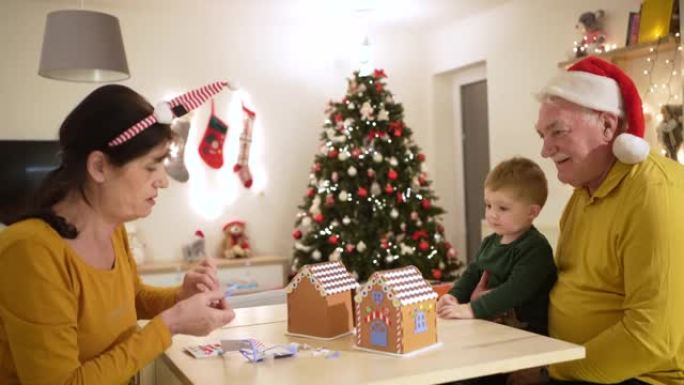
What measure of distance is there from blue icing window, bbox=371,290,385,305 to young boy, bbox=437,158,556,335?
45 cm

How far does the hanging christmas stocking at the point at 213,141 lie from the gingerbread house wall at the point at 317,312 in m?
3.95

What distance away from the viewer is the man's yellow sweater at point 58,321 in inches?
52.3

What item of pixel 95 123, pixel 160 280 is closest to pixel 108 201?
pixel 95 123

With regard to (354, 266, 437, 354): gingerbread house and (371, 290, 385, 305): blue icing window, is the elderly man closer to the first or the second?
(354, 266, 437, 354): gingerbread house

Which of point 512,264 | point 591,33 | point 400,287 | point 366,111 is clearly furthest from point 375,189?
point 400,287

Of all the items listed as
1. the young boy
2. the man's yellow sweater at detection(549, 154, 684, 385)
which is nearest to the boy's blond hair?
the young boy

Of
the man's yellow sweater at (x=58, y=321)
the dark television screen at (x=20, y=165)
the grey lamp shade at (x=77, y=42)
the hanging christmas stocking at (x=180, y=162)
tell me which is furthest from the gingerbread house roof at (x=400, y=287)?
the hanging christmas stocking at (x=180, y=162)

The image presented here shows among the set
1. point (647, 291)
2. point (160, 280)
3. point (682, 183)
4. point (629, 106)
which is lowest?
point (160, 280)

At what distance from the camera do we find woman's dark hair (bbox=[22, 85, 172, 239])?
1495 millimetres

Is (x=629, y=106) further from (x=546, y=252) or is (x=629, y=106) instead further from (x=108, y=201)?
(x=108, y=201)

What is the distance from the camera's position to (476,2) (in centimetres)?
532

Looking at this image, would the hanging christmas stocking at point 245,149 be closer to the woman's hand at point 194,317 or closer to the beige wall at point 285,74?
the beige wall at point 285,74

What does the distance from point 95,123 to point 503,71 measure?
14.7ft

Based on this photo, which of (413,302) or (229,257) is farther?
(229,257)
